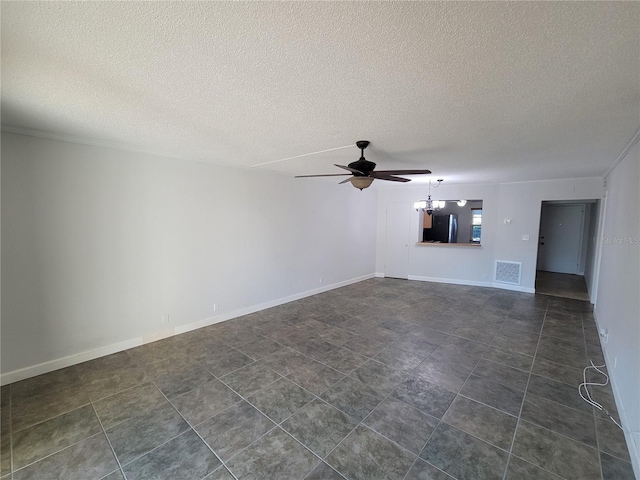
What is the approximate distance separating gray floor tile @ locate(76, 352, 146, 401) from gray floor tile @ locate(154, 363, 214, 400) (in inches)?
9.5

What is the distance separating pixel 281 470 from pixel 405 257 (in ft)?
21.1

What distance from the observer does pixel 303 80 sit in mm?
1715

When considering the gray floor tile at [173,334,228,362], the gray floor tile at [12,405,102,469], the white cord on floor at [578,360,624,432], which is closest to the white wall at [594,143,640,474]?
the white cord on floor at [578,360,624,432]

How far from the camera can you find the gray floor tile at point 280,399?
2301mm

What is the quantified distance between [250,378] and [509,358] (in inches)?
122

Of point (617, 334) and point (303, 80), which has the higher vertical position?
point (303, 80)

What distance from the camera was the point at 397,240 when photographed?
7551mm

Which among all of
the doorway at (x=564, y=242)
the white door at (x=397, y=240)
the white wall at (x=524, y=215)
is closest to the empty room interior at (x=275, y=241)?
the white wall at (x=524, y=215)

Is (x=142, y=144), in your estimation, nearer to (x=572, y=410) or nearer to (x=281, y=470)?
(x=281, y=470)

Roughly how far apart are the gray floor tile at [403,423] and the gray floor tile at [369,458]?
8cm

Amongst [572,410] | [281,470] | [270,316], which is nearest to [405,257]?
[270,316]

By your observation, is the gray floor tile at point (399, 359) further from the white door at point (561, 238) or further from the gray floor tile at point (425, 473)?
the white door at point (561, 238)

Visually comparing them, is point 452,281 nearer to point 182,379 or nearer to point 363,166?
point 363,166

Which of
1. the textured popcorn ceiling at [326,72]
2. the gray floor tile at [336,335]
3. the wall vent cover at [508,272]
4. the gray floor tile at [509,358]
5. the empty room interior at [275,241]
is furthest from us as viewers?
the wall vent cover at [508,272]
